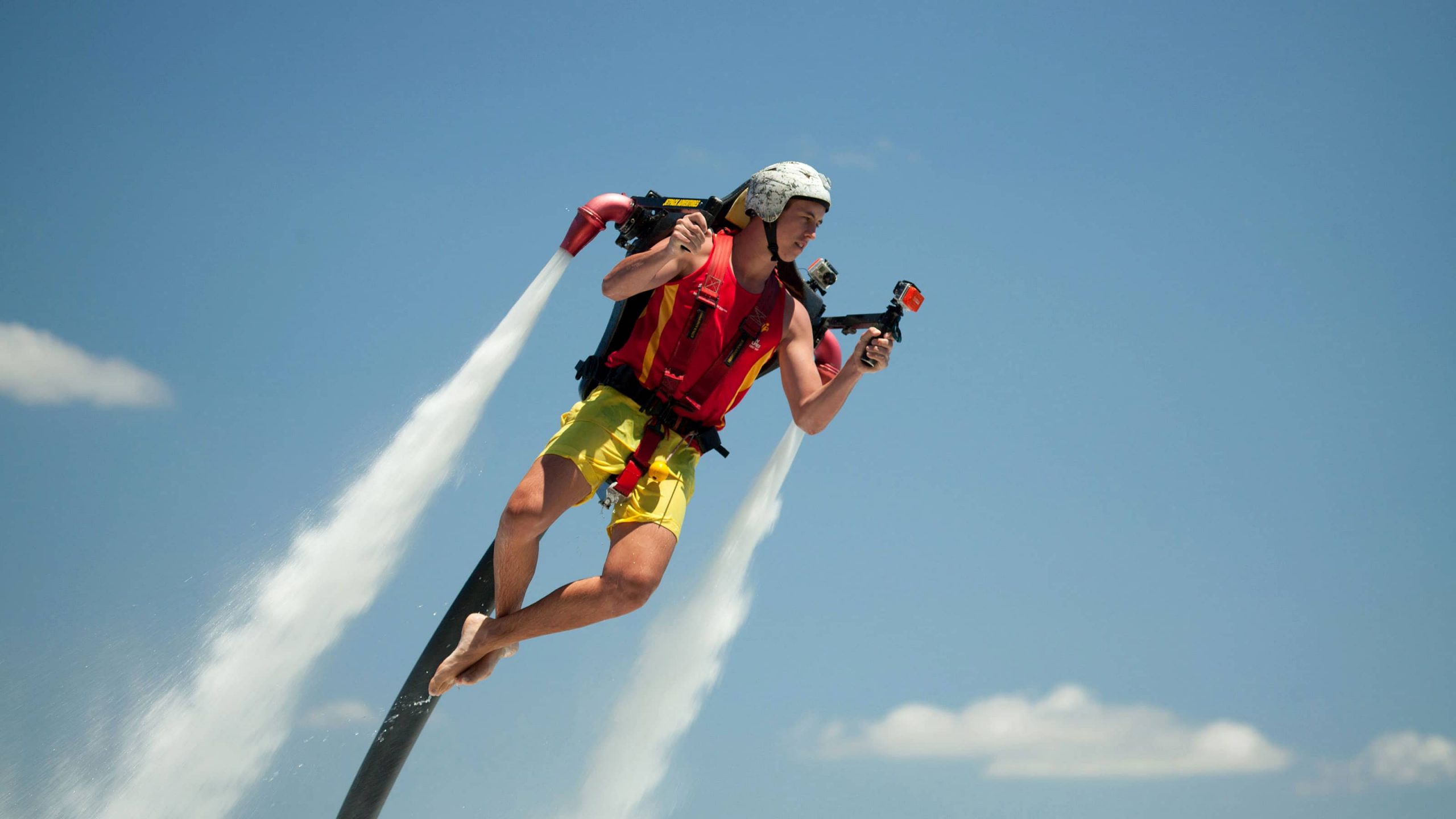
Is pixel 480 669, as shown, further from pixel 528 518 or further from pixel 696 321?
pixel 696 321

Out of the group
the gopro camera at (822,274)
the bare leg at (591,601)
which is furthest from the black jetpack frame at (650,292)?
the bare leg at (591,601)

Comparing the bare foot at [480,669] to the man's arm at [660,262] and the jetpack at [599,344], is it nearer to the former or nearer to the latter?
the jetpack at [599,344]

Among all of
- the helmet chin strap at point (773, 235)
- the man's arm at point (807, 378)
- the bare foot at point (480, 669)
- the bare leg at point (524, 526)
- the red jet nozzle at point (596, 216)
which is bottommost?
the bare foot at point (480, 669)

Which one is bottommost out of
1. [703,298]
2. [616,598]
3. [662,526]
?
[616,598]

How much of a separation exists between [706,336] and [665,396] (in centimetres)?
40

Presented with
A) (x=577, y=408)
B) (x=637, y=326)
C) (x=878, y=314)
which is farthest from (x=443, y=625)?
(x=878, y=314)

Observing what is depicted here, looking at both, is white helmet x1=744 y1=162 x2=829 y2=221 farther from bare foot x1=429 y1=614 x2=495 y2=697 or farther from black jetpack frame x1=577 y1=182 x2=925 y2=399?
bare foot x1=429 y1=614 x2=495 y2=697

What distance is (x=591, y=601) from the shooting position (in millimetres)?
5781

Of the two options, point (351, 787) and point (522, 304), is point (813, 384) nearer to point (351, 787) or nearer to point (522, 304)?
point (522, 304)

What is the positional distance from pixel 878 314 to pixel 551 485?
1958mm

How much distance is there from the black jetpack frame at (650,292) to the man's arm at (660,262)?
17.6 inches

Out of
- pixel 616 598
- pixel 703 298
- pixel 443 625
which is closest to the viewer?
pixel 616 598

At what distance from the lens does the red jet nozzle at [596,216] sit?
6656 millimetres

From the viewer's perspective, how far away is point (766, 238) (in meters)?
6.38
